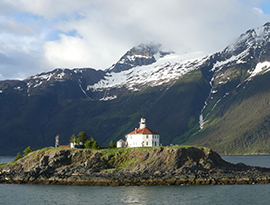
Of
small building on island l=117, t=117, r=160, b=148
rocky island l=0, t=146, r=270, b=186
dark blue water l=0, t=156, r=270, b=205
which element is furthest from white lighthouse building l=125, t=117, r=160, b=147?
dark blue water l=0, t=156, r=270, b=205

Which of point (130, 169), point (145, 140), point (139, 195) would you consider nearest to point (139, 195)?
point (139, 195)

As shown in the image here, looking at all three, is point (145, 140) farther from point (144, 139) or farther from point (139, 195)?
point (139, 195)

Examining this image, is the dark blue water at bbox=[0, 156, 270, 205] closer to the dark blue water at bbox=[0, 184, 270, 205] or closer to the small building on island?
the dark blue water at bbox=[0, 184, 270, 205]

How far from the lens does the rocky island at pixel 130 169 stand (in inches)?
3767

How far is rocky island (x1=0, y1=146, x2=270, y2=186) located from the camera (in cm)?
9569

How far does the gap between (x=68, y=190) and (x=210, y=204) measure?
3249 cm

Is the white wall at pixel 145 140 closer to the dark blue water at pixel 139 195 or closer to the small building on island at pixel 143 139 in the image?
the small building on island at pixel 143 139

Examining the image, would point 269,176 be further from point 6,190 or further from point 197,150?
point 6,190

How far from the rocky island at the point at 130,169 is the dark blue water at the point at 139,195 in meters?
3.83

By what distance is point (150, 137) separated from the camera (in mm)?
126250

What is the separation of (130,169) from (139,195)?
19.5m

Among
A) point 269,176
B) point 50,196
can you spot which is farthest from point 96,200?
point 269,176

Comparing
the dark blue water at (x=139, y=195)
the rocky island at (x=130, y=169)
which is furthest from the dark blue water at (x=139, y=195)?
the rocky island at (x=130, y=169)

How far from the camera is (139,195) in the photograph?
82.9 metres
